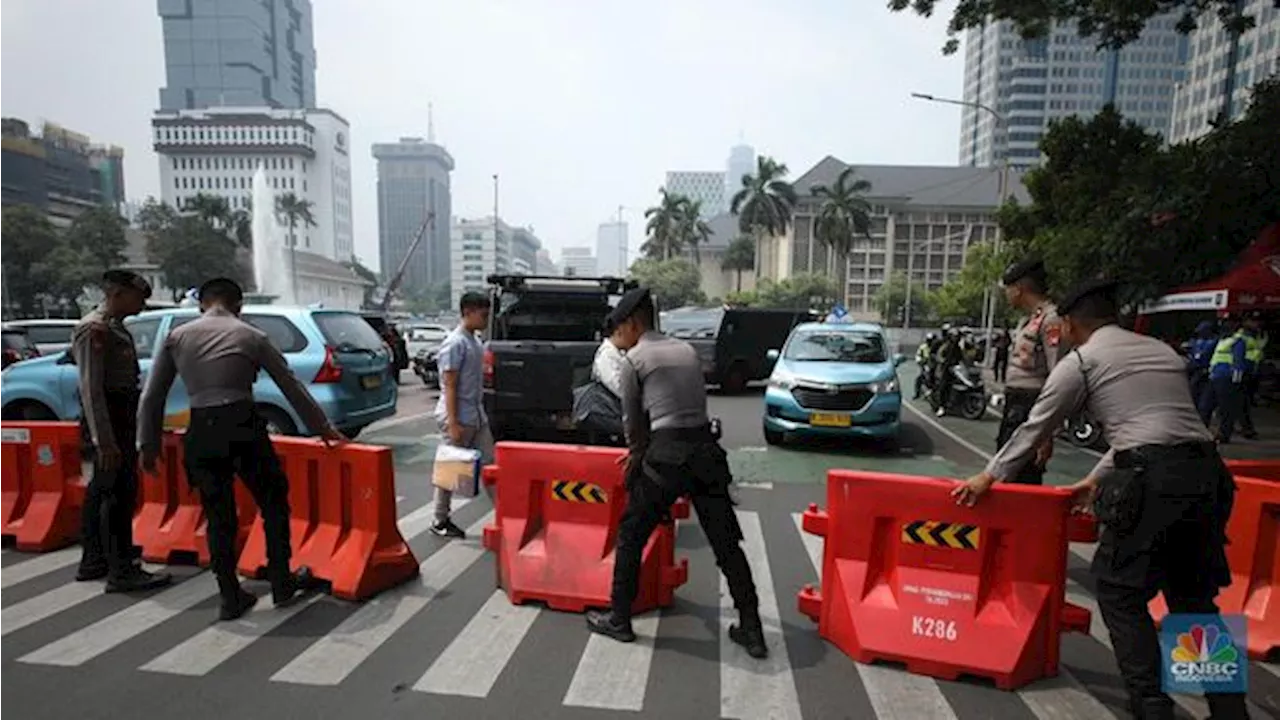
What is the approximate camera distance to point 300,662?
352 cm

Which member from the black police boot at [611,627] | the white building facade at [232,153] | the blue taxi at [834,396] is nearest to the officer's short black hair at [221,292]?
the black police boot at [611,627]

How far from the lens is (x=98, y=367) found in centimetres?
430

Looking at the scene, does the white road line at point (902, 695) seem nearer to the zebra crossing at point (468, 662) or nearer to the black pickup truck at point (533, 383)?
the zebra crossing at point (468, 662)

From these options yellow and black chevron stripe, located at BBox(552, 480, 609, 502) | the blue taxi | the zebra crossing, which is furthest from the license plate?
yellow and black chevron stripe, located at BBox(552, 480, 609, 502)

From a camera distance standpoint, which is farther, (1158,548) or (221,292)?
(221,292)

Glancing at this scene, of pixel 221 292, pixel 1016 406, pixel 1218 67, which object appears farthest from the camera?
pixel 1218 67

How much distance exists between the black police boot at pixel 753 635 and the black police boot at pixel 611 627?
61 cm

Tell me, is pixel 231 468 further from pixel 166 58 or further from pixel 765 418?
pixel 166 58

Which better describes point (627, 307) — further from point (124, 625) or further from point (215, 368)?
point (124, 625)

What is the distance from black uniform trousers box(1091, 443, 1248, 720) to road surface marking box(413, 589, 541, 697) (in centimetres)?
286

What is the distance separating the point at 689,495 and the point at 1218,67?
343ft

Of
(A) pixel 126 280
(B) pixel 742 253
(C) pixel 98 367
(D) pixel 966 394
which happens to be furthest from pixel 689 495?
(B) pixel 742 253

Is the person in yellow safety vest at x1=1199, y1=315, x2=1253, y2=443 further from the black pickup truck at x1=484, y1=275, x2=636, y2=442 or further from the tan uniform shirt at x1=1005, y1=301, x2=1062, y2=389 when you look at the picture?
the black pickup truck at x1=484, y1=275, x2=636, y2=442

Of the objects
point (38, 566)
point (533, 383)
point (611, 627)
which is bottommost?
point (38, 566)
